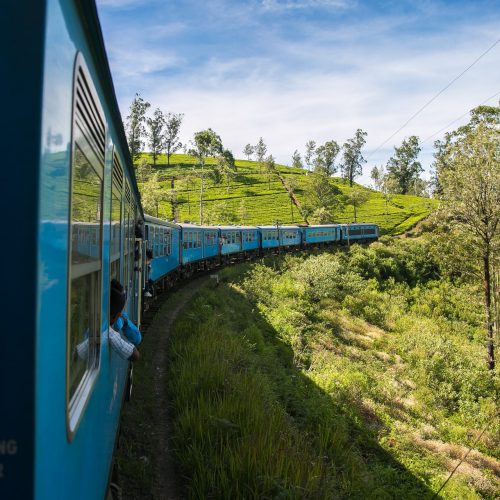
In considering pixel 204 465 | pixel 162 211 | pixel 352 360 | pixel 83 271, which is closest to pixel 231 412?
pixel 204 465

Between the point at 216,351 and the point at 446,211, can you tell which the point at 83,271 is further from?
the point at 446,211

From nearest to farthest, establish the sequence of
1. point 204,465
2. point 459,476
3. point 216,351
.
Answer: point 204,465 → point 216,351 → point 459,476

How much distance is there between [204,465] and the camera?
5.31 metres

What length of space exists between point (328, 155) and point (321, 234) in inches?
2165

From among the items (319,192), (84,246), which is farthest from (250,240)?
(84,246)

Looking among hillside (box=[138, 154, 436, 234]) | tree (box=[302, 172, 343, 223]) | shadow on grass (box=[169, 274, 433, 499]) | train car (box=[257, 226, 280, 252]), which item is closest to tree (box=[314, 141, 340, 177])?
hillside (box=[138, 154, 436, 234])

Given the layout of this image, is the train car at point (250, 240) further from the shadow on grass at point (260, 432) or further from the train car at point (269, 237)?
the shadow on grass at point (260, 432)

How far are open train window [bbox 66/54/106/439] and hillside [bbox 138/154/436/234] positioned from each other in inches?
1727

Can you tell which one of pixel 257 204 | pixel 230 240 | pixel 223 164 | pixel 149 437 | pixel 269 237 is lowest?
pixel 149 437

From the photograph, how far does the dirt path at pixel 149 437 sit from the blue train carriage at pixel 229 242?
55.8 feet

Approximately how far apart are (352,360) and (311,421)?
841cm

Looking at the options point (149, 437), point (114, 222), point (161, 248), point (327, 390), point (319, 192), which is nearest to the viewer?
point (114, 222)

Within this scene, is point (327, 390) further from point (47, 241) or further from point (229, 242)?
point (229, 242)

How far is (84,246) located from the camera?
2.10 metres
